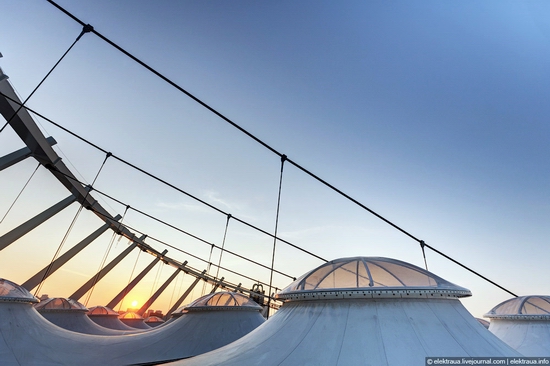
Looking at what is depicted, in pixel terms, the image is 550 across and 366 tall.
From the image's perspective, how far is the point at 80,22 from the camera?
27.9ft

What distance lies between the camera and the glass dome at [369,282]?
6.62 m

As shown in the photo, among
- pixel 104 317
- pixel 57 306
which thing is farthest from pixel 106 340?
pixel 104 317

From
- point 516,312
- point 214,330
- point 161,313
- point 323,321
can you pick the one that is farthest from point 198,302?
point 161,313

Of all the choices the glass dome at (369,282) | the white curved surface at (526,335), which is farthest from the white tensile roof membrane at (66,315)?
the white curved surface at (526,335)

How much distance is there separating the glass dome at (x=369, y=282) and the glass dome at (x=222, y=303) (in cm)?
1094

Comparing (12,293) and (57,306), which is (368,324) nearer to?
(12,293)

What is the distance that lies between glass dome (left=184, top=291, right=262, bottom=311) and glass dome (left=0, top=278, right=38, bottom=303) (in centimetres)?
869

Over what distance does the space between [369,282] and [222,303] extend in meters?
13.8

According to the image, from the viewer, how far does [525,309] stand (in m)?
13.1

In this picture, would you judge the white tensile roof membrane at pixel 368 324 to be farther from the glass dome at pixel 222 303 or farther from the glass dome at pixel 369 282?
the glass dome at pixel 222 303

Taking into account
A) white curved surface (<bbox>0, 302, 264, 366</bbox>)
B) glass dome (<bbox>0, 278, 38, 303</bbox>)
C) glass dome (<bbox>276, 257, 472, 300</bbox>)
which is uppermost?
glass dome (<bbox>276, 257, 472, 300</bbox>)

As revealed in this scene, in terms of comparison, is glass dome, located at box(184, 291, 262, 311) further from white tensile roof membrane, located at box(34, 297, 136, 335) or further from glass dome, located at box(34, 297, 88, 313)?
glass dome, located at box(34, 297, 88, 313)

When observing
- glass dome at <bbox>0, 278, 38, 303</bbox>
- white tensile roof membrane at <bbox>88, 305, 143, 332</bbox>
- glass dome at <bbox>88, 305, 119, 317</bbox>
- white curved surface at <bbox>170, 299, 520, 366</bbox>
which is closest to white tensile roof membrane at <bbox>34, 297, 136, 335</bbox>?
white tensile roof membrane at <bbox>88, 305, 143, 332</bbox>

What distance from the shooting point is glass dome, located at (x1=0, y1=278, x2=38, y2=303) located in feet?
39.8
